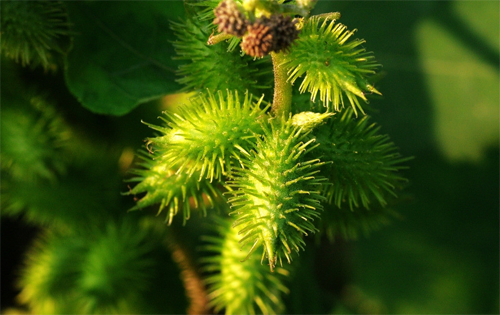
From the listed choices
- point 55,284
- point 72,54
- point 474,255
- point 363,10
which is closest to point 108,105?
point 72,54

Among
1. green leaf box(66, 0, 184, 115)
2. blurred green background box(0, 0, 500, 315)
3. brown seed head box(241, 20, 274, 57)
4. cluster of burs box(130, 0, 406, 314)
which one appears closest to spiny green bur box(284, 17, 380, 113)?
cluster of burs box(130, 0, 406, 314)

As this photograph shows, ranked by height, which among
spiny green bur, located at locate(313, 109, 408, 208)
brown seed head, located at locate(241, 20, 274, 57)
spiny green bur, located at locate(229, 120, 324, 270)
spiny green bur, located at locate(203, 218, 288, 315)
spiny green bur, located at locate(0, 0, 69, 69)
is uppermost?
brown seed head, located at locate(241, 20, 274, 57)

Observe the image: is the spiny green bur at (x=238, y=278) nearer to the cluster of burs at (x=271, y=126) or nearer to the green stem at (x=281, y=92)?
the cluster of burs at (x=271, y=126)

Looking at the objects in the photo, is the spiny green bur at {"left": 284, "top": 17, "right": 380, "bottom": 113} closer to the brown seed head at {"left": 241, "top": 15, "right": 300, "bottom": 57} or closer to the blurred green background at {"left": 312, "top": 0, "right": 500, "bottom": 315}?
the brown seed head at {"left": 241, "top": 15, "right": 300, "bottom": 57}

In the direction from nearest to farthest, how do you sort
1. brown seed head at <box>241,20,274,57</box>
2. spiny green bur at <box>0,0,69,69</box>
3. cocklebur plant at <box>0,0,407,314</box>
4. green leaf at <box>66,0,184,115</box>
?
brown seed head at <box>241,20,274,57</box> < cocklebur plant at <box>0,0,407,314</box> < spiny green bur at <box>0,0,69,69</box> < green leaf at <box>66,0,184,115</box>

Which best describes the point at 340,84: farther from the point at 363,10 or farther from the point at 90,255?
the point at 363,10

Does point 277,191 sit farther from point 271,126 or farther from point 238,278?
point 238,278

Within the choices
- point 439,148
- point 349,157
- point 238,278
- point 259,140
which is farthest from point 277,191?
point 439,148

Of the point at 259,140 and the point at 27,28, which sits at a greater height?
the point at 259,140
